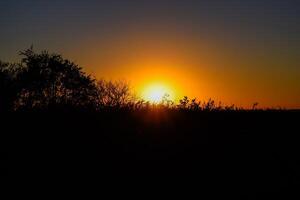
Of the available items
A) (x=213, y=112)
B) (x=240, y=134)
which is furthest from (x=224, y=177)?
(x=213, y=112)

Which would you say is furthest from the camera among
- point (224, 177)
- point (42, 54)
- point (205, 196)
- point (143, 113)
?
point (42, 54)

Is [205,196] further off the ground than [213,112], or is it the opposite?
[213,112]

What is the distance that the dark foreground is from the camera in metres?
9.93

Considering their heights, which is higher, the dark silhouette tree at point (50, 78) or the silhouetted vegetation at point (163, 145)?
the dark silhouette tree at point (50, 78)

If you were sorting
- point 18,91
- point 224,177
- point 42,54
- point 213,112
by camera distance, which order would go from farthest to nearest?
point 42,54, point 18,91, point 213,112, point 224,177

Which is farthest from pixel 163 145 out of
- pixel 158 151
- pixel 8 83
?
pixel 8 83

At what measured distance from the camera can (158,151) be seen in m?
10.8

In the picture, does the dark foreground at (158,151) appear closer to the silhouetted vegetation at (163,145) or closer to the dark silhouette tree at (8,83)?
the silhouetted vegetation at (163,145)

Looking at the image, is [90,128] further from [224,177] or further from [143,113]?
[224,177]

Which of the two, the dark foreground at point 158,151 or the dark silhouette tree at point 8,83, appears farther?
the dark silhouette tree at point 8,83

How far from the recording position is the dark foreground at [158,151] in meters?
9.93

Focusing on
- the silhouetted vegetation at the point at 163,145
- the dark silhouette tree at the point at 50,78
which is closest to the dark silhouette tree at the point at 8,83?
the dark silhouette tree at the point at 50,78

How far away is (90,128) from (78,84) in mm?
47586

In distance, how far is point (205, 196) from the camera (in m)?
9.40
